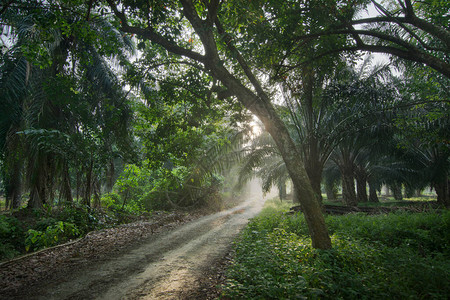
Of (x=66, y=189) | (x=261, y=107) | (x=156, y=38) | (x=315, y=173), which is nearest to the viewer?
(x=261, y=107)

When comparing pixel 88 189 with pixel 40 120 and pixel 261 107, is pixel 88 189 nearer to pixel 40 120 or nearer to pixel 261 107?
pixel 40 120

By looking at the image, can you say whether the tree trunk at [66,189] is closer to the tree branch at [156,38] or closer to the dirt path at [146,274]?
the dirt path at [146,274]

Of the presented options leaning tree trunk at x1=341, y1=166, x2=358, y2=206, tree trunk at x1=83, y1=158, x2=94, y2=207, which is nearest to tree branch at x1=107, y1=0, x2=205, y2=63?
tree trunk at x1=83, y1=158, x2=94, y2=207

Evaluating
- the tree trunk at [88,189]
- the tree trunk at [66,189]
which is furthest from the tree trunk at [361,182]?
the tree trunk at [66,189]

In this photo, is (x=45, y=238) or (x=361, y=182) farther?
(x=361, y=182)

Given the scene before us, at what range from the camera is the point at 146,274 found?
4367 millimetres

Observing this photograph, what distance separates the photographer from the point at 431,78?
7.94m

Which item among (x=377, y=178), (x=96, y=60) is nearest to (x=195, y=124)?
(x=96, y=60)

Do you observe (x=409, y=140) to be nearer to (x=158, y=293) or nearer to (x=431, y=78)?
(x=431, y=78)

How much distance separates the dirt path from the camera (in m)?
3.63

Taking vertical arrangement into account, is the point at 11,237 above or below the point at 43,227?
below

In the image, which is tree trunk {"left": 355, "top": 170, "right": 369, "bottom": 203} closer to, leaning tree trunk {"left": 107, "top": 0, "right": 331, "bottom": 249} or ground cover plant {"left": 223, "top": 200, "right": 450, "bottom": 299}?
ground cover plant {"left": 223, "top": 200, "right": 450, "bottom": 299}

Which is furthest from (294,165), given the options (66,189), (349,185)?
(349,185)

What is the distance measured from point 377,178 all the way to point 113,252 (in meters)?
21.8
